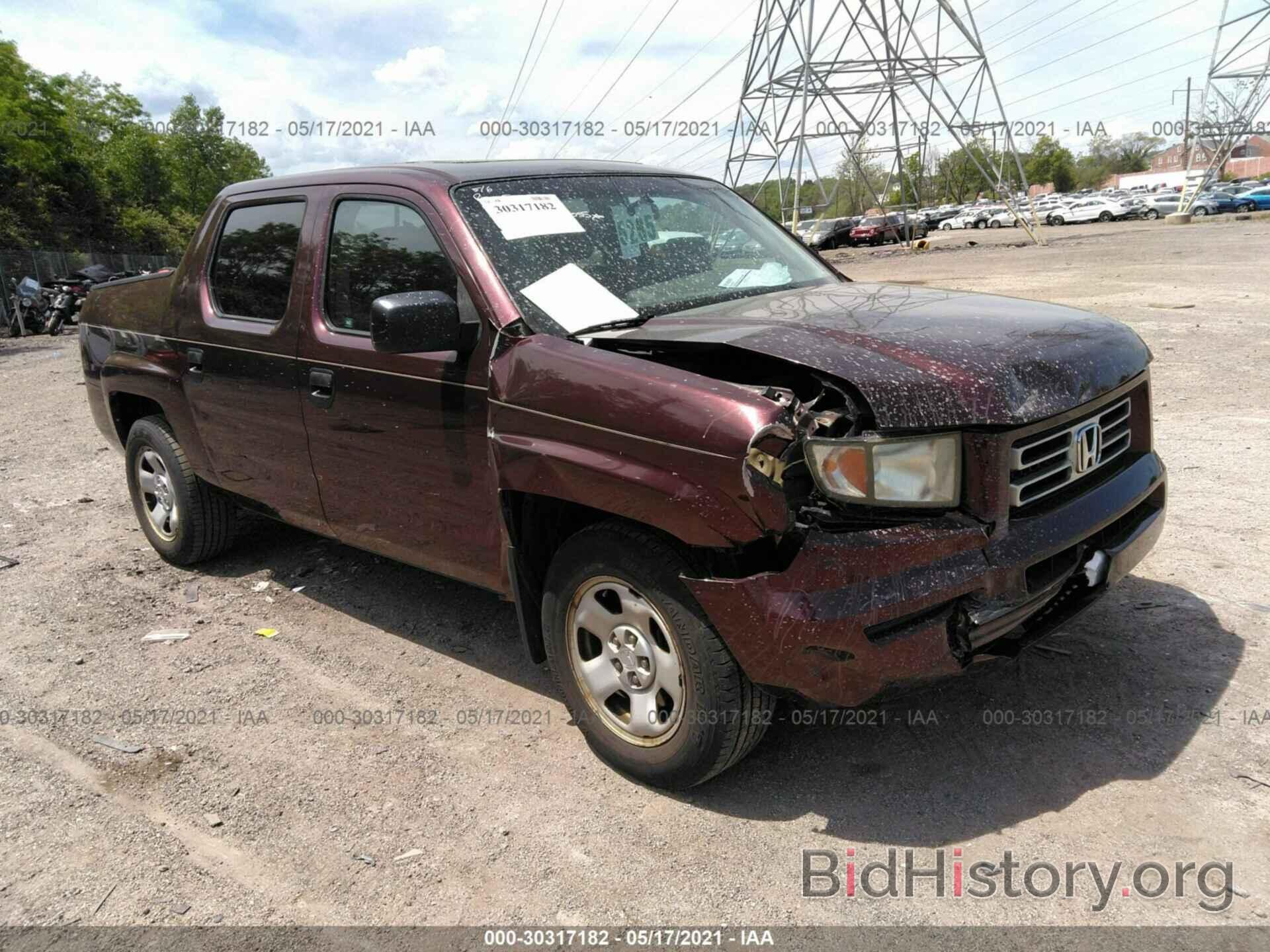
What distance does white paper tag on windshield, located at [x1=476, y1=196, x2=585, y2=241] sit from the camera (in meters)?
3.47

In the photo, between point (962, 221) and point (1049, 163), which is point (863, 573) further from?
point (1049, 163)

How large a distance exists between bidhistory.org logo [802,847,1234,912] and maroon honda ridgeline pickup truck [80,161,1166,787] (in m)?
0.47

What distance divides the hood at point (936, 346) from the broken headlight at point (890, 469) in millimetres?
68

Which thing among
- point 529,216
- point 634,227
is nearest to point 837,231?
point 634,227

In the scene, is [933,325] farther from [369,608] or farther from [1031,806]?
[369,608]

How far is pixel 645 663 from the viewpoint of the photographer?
118 inches

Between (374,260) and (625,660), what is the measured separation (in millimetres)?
1917

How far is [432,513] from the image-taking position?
Result: 11.8 feet

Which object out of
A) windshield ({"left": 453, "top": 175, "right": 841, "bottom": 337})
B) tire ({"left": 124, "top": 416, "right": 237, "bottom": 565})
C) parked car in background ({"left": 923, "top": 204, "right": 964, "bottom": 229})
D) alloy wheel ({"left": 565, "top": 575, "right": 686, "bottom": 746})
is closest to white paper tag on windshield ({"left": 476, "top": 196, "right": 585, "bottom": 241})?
windshield ({"left": 453, "top": 175, "right": 841, "bottom": 337})

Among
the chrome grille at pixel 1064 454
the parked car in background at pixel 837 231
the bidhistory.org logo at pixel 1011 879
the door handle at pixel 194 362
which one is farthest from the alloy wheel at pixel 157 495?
the parked car in background at pixel 837 231

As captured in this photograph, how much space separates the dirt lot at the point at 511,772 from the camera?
2.68 meters

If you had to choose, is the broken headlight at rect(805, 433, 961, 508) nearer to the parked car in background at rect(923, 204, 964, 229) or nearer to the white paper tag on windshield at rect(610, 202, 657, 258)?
the white paper tag on windshield at rect(610, 202, 657, 258)

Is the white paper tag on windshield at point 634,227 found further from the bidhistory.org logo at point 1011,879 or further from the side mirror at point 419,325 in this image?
the bidhistory.org logo at point 1011,879

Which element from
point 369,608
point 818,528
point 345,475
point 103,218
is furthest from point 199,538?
point 103,218
